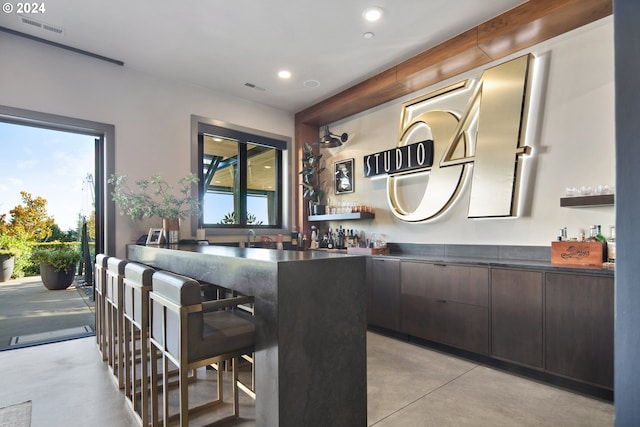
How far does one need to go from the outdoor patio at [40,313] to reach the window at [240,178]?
1705mm

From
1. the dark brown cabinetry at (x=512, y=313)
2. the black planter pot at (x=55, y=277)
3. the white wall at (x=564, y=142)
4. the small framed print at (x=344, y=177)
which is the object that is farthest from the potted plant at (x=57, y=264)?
the white wall at (x=564, y=142)

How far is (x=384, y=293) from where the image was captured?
375 centimetres

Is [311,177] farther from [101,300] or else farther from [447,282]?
[101,300]

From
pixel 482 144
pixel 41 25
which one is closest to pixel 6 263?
pixel 41 25

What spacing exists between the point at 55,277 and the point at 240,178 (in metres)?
2.57

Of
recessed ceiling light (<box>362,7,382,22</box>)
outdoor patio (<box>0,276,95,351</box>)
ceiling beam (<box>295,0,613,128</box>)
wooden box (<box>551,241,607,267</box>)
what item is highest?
recessed ceiling light (<box>362,7,382,22</box>)

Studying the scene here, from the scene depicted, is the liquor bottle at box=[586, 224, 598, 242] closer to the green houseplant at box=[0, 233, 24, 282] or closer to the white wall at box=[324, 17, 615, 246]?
the white wall at box=[324, 17, 615, 246]

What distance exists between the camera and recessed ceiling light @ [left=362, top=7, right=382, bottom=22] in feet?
9.66

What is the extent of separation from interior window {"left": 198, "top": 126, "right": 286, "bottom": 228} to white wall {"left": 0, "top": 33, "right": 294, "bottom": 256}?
1.07 feet

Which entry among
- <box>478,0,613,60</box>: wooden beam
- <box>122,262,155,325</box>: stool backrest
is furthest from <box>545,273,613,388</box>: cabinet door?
<box>122,262,155,325</box>: stool backrest

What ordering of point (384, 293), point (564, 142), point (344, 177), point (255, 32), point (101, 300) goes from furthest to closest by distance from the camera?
point (344, 177)
point (384, 293)
point (255, 32)
point (101, 300)
point (564, 142)

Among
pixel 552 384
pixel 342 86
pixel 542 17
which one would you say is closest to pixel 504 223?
pixel 552 384

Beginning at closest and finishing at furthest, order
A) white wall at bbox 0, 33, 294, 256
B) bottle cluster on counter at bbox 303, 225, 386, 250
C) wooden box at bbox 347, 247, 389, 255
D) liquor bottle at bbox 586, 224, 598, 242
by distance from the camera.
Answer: liquor bottle at bbox 586, 224, 598, 242, white wall at bbox 0, 33, 294, 256, wooden box at bbox 347, 247, 389, 255, bottle cluster on counter at bbox 303, 225, 386, 250

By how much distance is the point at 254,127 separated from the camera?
5.05 meters
